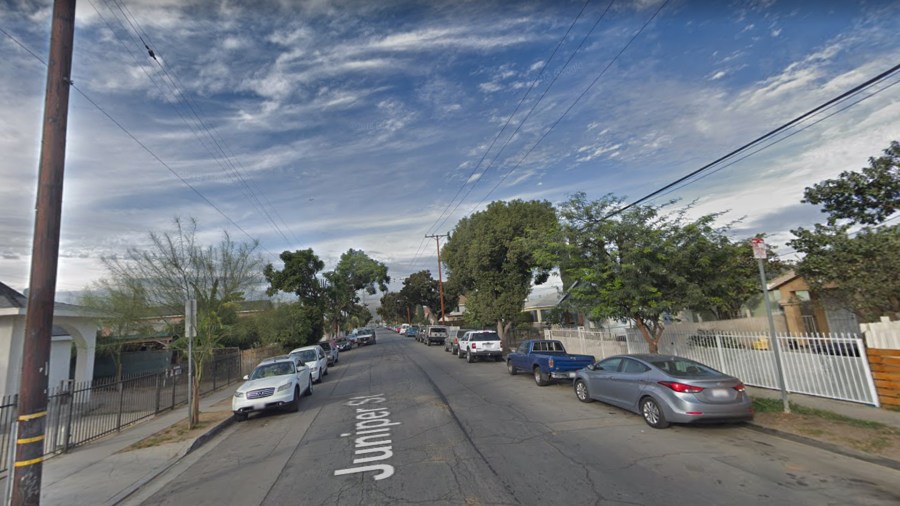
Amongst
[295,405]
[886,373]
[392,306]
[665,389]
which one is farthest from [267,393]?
[392,306]

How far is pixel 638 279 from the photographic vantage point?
40.4 ft

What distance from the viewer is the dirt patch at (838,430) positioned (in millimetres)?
6539

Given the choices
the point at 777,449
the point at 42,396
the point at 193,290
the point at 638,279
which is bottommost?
the point at 777,449

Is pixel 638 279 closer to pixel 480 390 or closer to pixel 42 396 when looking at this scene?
pixel 480 390

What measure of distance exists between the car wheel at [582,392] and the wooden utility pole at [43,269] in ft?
32.9

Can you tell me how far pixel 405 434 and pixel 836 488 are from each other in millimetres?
6390

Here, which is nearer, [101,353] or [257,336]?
[101,353]

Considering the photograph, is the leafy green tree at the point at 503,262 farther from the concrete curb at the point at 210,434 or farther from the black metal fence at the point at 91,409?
the concrete curb at the point at 210,434

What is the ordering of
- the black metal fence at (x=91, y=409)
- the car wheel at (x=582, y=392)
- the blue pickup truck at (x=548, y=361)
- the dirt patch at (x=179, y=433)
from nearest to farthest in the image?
the black metal fence at (x=91, y=409) → the dirt patch at (x=179, y=433) → the car wheel at (x=582, y=392) → the blue pickup truck at (x=548, y=361)

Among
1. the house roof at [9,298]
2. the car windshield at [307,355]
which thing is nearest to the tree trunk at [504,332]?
the car windshield at [307,355]

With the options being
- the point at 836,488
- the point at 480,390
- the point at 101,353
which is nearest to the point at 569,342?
the point at 480,390

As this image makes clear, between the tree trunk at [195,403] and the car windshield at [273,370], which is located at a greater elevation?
the car windshield at [273,370]

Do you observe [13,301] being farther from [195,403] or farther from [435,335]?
[435,335]

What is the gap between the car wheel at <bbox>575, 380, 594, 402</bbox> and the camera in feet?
35.8
